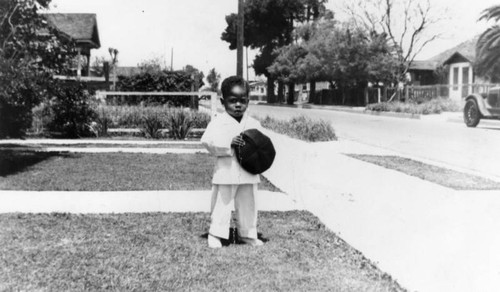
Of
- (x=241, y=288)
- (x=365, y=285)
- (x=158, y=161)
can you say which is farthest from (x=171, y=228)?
(x=158, y=161)

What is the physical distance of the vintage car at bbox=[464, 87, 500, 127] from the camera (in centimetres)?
1847

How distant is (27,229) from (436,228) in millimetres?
3891

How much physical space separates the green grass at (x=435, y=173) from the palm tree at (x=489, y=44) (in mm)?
12811

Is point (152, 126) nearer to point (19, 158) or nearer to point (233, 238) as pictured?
point (19, 158)

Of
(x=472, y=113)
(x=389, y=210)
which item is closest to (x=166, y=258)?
(x=389, y=210)

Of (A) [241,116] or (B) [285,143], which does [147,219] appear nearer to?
(A) [241,116]

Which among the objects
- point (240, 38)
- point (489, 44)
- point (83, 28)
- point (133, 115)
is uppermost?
point (83, 28)

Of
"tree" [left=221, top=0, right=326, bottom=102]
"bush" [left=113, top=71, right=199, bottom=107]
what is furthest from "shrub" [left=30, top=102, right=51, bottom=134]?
"tree" [left=221, top=0, right=326, bottom=102]

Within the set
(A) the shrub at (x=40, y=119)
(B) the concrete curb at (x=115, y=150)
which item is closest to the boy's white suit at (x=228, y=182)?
(B) the concrete curb at (x=115, y=150)

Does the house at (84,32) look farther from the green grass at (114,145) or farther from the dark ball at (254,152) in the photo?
the dark ball at (254,152)

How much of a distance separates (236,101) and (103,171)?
500cm

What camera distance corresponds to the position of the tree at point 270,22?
2437 inches

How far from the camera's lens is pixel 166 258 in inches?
175

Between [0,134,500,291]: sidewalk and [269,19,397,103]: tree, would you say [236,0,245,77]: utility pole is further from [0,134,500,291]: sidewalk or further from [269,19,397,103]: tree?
[269,19,397,103]: tree
